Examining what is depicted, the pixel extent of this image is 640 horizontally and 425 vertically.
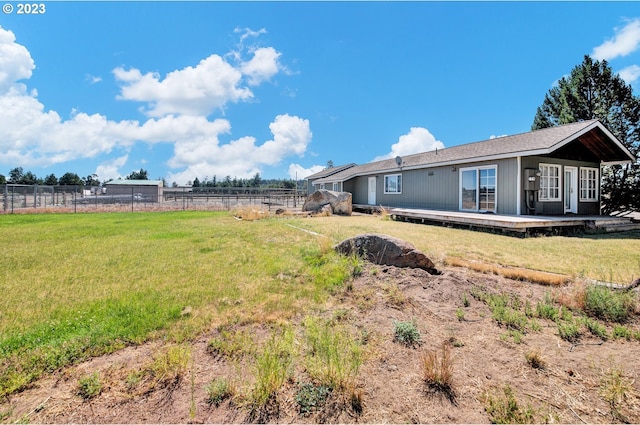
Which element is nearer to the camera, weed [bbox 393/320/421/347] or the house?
weed [bbox 393/320/421/347]

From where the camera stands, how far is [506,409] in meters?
1.79

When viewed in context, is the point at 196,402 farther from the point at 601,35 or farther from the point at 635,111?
the point at 635,111

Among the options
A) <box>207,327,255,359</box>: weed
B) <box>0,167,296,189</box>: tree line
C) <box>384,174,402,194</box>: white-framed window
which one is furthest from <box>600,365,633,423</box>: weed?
<box>0,167,296,189</box>: tree line

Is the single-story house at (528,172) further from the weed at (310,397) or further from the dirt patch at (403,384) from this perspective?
the weed at (310,397)

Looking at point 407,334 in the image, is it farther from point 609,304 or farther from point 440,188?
point 440,188

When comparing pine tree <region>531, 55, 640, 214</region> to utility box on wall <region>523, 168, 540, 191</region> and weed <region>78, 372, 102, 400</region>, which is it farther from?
weed <region>78, 372, 102, 400</region>

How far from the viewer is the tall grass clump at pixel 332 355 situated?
2.04m

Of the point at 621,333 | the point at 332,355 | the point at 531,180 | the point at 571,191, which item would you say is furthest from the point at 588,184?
the point at 332,355

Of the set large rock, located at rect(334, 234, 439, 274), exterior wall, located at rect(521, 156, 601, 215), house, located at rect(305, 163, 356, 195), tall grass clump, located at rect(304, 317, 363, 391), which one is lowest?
tall grass clump, located at rect(304, 317, 363, 391)

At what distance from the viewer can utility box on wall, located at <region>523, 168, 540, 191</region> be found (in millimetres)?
10719

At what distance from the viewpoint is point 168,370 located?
2174 millimetres

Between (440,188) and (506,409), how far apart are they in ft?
45.0

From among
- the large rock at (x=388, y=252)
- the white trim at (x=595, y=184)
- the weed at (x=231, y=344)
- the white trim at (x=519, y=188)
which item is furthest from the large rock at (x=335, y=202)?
the weed at (x=231, y=344)

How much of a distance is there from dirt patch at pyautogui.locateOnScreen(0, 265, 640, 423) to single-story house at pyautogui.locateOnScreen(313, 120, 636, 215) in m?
9.14
